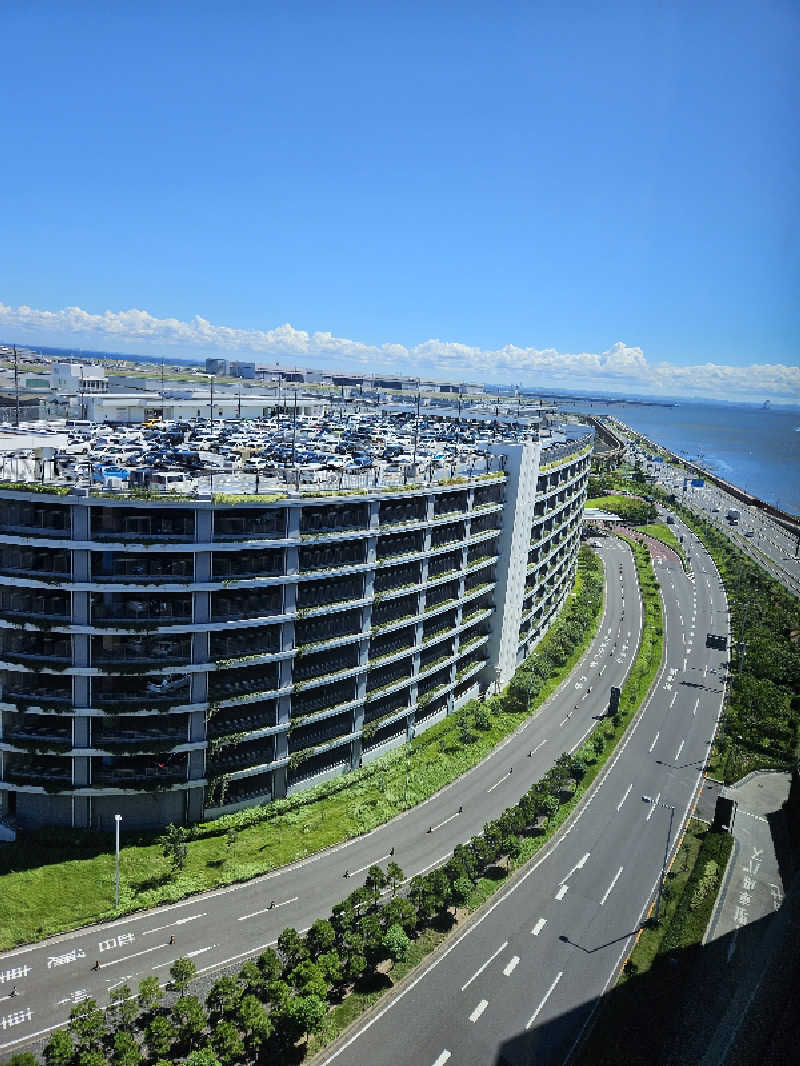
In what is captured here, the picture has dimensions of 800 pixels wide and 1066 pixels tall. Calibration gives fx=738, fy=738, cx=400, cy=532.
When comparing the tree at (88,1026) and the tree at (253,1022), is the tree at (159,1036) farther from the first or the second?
the tree at (253,1022)

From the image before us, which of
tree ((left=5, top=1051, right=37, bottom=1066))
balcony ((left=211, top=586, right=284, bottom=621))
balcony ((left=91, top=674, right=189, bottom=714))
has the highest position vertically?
balcony ((left=211, top=586, right=284, bottom=621))

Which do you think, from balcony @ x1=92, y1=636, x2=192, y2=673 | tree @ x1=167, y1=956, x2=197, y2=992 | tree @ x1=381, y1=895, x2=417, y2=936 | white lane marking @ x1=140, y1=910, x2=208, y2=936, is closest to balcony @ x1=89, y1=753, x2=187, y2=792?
balcony @ x1=92, y1=636, x2=192, y2=673

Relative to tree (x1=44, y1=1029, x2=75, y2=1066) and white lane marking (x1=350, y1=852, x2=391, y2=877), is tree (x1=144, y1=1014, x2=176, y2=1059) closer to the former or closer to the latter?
tree (x1=44, y1=1029, x2=75, y2=1066)

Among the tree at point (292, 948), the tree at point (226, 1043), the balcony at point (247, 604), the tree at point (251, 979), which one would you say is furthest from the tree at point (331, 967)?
the balcony at point (247, 604)

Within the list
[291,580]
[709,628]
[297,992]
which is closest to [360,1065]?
[297,992]

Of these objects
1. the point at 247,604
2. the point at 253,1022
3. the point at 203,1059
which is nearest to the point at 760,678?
the point at 247,604

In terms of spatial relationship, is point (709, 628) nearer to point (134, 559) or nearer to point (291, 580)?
point (291, 580)
